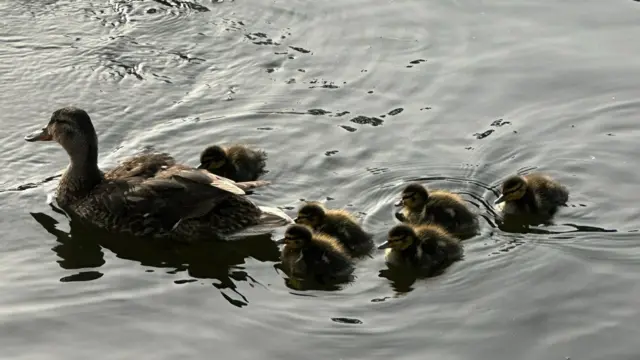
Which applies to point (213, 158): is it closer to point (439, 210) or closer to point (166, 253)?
point (166, 253)

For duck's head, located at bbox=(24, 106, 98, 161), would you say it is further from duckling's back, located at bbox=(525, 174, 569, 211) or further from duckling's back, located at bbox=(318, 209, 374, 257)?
duckling's back, located at bbox=(525, 174, 569, 211)

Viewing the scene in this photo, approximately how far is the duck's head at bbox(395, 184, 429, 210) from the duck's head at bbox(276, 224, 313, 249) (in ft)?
2.16

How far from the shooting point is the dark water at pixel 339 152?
17.1 ft

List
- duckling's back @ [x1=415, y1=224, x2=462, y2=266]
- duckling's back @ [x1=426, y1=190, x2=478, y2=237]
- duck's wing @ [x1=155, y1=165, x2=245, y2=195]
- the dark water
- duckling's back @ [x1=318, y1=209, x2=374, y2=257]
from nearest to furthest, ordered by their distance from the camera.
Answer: the dark water < duckling's back @ [x1=415, y1=224, x2=462, y2=266] < duckling's back @ [x1=318, y1=209, x2=374, y2=257] < duckling's back @ [x1=426, y1=190, x2=478, y2=237] < duck's wing @ [x1=155, y1=165, x2=245, y2=195]

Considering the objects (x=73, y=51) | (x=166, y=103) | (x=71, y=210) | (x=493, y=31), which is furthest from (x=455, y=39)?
(x=71, y=210)

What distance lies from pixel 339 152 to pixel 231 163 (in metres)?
0.67

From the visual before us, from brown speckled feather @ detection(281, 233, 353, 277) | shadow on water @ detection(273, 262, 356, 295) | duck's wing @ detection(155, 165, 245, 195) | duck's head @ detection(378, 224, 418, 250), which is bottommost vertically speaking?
shadow on water @ detection(273, 262, 356, 295)

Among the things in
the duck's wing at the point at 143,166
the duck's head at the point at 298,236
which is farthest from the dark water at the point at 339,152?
the duck's wing at the point at 143,166

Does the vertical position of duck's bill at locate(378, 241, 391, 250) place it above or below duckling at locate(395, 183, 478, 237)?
below

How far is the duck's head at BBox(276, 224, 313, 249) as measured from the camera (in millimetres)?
5609

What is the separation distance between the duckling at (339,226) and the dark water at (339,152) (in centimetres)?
12

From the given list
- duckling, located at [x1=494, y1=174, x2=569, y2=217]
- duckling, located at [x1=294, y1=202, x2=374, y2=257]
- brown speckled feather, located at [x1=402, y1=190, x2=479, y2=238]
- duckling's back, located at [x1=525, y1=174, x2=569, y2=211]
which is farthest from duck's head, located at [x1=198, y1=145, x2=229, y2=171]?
duckling's back, located at [x1=525, y1=174, x2=569, y2=211]

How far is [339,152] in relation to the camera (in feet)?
22.3

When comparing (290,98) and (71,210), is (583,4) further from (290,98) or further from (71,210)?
(71,210)
